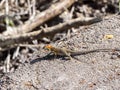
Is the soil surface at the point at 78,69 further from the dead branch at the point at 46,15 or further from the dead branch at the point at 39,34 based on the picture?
the dead branch at the point at 46,15

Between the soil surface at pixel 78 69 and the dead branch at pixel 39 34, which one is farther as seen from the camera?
the dead branch at pixel 39 34

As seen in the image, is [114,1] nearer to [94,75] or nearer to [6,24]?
[6,24]

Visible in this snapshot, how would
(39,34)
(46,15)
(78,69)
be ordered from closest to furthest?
1. (78,69)
2. (39,34)
3. (46,15)

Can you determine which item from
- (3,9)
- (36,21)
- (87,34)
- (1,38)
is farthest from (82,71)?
(3,9)

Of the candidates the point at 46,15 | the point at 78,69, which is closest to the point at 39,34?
the point at 46,15

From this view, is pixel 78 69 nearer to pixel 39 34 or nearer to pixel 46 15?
pixel 39 34

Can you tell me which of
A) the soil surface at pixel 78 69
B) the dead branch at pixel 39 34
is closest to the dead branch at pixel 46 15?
the dead branch at pixel 39 34

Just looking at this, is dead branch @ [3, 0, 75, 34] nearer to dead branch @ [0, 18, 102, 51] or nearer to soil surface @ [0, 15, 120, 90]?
dead branch @ [0, 18, 102, 51]

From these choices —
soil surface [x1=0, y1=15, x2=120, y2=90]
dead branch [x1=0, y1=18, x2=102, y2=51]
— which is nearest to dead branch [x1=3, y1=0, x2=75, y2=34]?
dead branch [x1=0, y1=18, x2=102, y2=51]
